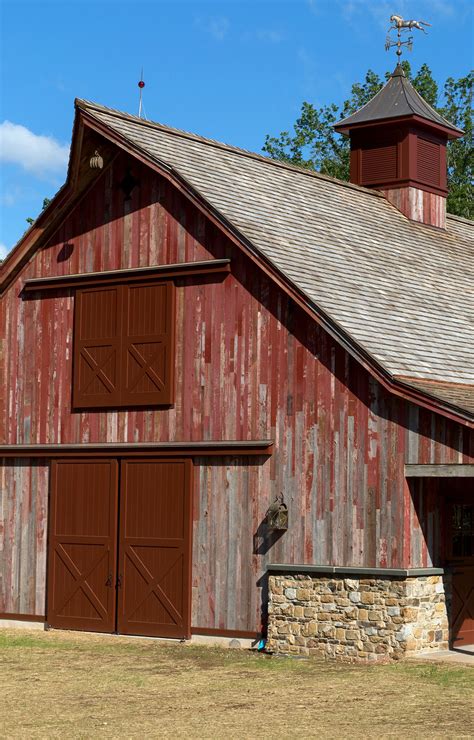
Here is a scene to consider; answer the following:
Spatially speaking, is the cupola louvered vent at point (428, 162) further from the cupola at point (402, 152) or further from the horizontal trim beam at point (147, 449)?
the horizontal trim beam at point (147, 449)

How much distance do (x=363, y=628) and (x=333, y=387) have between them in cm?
315

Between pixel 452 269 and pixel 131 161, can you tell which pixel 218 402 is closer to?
pixel 131 161

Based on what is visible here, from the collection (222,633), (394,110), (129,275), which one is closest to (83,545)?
(222,633)

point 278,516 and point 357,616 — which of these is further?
point 278,516

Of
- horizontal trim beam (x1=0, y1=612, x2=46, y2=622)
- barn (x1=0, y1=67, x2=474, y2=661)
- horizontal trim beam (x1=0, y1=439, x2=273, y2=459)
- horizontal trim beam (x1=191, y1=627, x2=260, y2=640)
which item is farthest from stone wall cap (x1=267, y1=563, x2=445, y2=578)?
horizontal trim beam (x1=0, y1=612, x2=46, y2=622)

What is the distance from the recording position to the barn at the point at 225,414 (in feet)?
55.7

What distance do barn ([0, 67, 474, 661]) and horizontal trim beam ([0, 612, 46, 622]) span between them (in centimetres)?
3

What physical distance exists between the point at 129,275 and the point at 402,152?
8802 millimetres

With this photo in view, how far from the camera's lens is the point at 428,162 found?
26.8m

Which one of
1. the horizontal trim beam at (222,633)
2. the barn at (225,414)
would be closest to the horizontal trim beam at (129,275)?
the barn at (225,414)

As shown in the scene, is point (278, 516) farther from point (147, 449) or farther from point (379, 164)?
point (379, 164)

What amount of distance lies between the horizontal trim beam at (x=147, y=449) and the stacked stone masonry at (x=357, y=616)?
1.84 meters

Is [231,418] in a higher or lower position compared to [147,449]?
higher

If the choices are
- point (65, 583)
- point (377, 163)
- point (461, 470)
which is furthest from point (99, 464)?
point (377, 163)
